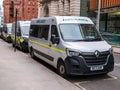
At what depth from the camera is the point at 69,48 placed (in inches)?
372

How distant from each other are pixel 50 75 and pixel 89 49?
1840mm

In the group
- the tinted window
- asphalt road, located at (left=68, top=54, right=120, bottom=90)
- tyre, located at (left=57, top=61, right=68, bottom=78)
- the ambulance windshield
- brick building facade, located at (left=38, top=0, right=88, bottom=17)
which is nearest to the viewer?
asphalt road, located at (left=68, top=54, right=120, bottom=90)

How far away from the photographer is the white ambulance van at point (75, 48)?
30.2 feet

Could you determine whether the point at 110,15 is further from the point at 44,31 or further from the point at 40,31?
the point at 44,31

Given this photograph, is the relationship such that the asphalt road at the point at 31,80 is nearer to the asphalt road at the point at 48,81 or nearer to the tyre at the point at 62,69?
the asphalt road at the point at 48,81

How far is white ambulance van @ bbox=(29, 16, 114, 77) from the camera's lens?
922cm

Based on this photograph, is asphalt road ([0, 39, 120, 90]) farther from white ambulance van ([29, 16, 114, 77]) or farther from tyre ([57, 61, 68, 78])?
white ambulance van ([29, 16, 114, 77])

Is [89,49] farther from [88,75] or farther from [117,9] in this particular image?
[117,9]

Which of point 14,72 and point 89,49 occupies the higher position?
point 89,49

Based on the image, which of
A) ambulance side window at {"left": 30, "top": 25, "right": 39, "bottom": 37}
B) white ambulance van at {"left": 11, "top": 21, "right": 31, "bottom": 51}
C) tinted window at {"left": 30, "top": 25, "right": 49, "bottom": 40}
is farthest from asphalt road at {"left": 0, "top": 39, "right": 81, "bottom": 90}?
white ambulance van at {"left": 11, "top": 21, "right": 31, "bottom": 51}

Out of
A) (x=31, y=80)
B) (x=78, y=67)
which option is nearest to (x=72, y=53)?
(x=78, y=67)

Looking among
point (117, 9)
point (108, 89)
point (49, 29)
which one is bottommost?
point (108, 89)

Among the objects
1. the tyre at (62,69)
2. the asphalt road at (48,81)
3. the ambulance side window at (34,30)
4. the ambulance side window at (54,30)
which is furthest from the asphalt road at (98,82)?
the ambulance side window at (34,30)

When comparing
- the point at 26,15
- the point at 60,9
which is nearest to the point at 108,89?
the point at 60,9
